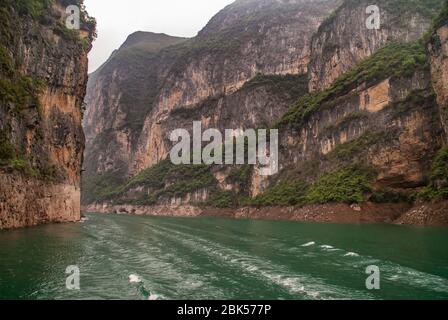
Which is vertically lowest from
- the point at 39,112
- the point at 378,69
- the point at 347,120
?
the point at 39,112

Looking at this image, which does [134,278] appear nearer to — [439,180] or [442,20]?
[439,180]

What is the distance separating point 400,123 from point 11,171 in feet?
218

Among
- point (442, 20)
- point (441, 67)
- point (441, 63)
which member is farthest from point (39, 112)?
point (442, 20)

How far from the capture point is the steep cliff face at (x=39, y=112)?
43344 mm

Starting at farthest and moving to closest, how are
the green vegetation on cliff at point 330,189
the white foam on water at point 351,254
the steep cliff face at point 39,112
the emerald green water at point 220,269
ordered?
1. the green vegetation on cliff at point 330,189
2. the steep cliff face at point 39,112
3. the white foam on water at point 351,254
4. the emerald green water at point 220,269

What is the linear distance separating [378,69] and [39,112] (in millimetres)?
68515

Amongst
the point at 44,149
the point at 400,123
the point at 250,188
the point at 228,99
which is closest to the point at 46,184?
the point at 44,149

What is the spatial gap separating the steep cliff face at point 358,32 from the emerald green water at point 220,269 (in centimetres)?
9246

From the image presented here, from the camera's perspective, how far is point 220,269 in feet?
81.5

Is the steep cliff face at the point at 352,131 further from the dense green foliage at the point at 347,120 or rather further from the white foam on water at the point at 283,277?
the white foam on water at the point at 283,277

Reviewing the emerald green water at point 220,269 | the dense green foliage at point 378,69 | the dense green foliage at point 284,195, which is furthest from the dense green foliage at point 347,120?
the emerald green water at point 220,269

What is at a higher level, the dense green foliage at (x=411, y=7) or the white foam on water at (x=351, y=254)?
the dense green foliage at (x=411, y=7)
